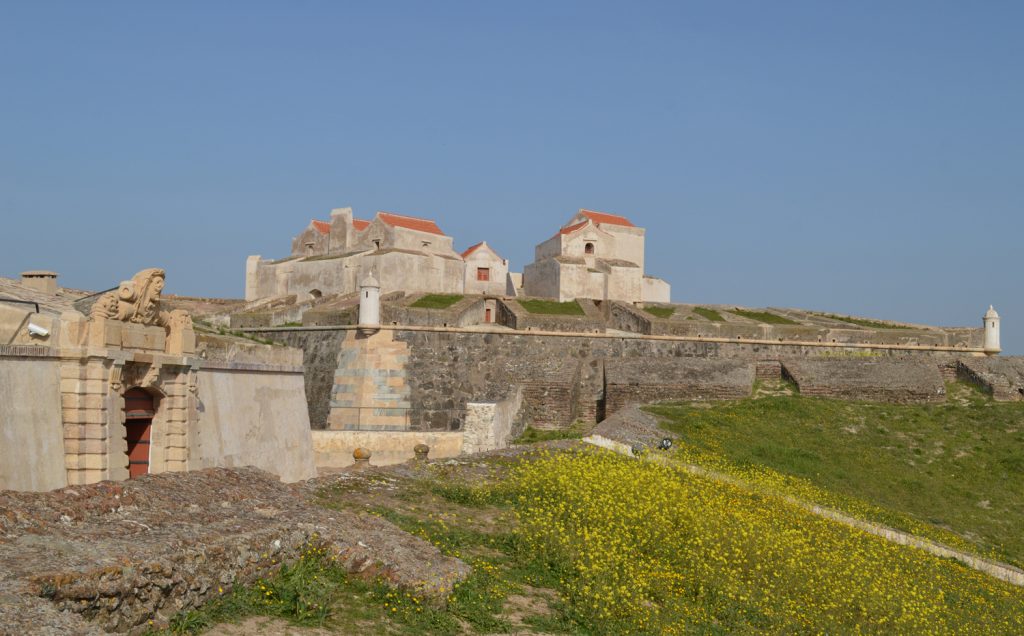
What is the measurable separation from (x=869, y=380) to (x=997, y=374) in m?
5.20

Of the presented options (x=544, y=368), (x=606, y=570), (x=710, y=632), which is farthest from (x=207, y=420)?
(x=544, y=368)

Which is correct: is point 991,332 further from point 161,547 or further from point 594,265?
point 161,547

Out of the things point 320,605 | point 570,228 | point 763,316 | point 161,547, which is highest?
point 570,228

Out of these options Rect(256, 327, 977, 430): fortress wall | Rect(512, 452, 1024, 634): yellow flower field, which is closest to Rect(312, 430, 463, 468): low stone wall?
Rect(256, 327, 977, 430): fortress wall

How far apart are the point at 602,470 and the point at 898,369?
20918 mm

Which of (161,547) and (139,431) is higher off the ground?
(139,431)

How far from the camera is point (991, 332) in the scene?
40.0 metres

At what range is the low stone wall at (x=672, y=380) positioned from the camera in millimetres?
33062

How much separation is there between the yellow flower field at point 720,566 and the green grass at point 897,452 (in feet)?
13.5

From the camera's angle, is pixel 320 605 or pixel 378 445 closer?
pixel 320 605

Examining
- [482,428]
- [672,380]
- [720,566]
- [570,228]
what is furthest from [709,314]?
[720,566]

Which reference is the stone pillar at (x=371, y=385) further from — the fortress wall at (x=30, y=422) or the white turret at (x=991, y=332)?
the white turret at (x=991, y=332)

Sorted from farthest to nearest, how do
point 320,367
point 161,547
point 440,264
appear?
1. point 440,264
2. point 320,367
3. point 161,547

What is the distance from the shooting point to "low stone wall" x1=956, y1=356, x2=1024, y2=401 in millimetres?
35125
